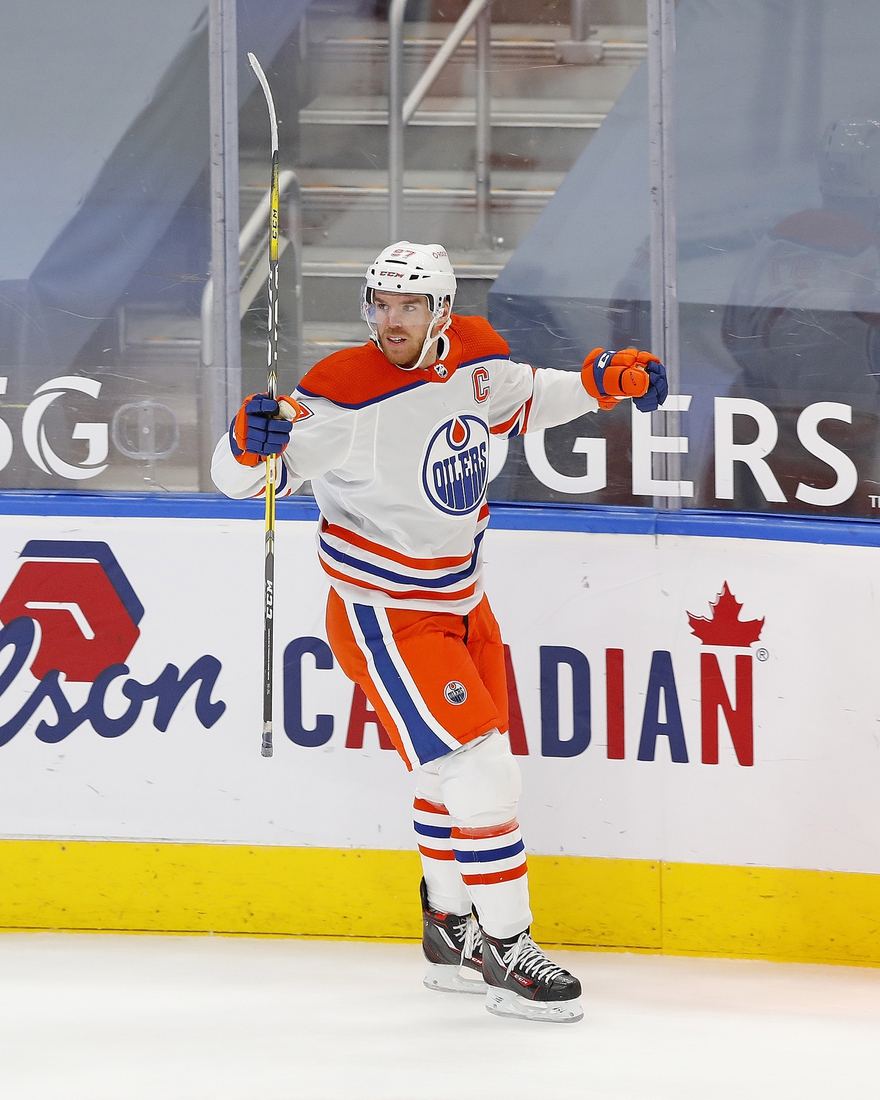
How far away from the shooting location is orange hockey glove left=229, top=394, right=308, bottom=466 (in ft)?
7.09

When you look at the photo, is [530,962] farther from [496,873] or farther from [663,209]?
[663,209]

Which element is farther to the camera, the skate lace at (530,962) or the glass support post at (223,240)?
the glass support post at (223,240)

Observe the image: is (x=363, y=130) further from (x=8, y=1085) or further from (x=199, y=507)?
(x=8, y=1085)

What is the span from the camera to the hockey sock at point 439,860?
8.30ft

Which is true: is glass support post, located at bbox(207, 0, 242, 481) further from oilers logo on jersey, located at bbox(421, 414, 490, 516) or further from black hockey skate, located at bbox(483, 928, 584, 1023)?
black hockey skate, located at bbox(483, 928, 584, 1023)

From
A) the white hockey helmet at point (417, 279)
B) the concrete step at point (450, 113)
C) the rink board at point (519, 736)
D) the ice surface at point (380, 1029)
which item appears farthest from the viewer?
the concrete step at point (450, 113)

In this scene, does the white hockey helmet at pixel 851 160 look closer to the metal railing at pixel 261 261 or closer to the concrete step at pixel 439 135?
the concrete step at pixel 439 135

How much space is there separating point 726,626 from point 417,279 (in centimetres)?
104

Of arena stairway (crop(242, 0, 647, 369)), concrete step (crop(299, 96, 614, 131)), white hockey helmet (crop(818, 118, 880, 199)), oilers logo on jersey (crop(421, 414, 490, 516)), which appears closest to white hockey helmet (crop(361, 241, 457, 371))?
oilers logo on jersey (crop(421, 414, 490, 516))

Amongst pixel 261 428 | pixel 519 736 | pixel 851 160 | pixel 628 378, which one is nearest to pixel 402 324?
pixel 261 428

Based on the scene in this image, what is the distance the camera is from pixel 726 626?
9.00 feet

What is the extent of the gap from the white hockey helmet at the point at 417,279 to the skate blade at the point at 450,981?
121 centimetres

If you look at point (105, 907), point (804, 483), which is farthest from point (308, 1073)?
point (804, 483)

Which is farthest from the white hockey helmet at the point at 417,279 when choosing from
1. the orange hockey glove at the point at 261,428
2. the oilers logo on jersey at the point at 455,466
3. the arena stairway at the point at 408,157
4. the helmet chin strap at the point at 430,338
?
the arena stairway at the point at 408,157
